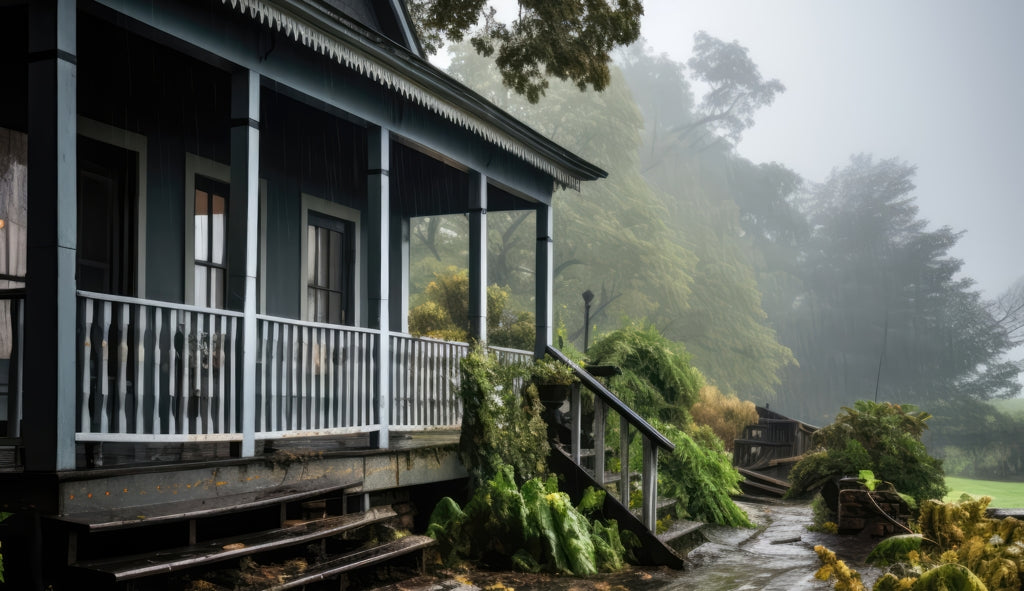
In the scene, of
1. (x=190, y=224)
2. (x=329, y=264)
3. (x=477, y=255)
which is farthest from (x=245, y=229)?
(x=329, y=264)

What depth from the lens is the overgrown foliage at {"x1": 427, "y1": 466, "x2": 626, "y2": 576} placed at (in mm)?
7270

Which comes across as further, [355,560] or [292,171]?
[292,171]

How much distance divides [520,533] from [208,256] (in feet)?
13.7

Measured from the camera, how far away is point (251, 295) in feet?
20.6

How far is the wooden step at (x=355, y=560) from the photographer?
17.3 ft

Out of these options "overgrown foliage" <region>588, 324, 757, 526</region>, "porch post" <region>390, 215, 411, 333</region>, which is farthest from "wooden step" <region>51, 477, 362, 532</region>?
"porch post" <region>390, 215, 411, 333</region>

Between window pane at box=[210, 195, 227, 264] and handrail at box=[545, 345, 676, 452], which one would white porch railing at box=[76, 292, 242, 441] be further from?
handrail at box=[545, 345, 676, 452]

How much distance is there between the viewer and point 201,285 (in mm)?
8812

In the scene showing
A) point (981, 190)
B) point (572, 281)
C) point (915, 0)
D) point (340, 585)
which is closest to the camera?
point (340, 585)

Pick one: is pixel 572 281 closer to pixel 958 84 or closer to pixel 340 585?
pixel 340 585

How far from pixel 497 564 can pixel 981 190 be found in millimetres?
114889

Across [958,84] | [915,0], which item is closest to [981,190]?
[958,84]

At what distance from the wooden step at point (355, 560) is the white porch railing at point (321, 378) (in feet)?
3.51

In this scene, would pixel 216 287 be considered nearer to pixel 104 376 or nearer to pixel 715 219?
pixel 104 376
